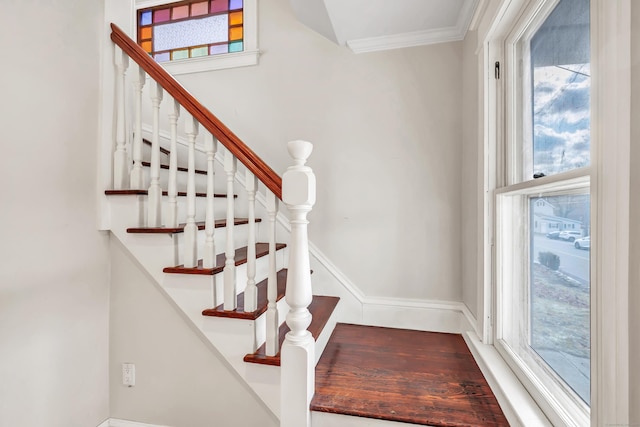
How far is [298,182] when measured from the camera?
3.95 ft

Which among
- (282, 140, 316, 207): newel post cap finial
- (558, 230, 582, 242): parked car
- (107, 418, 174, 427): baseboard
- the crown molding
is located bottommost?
(107, 418, 174, 427): baseboard

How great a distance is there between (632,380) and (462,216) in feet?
4.81

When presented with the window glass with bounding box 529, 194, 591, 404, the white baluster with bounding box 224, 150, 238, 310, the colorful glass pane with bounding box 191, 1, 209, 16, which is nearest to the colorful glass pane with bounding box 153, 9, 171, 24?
the colorful glass pane with bounding box 191, 1, 209, 16

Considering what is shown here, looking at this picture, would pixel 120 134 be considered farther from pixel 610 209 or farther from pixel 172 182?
pixel 610 209

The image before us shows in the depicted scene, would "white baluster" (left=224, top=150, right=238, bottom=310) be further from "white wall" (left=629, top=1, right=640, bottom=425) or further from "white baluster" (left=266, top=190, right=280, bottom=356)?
"white wall" (left=629, top=1, right=640, bottom=425)

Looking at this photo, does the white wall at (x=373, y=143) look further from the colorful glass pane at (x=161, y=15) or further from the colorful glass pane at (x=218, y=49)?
the colorful glass pane at (x=161, y=15)

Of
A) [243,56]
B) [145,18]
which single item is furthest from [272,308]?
[145,18]

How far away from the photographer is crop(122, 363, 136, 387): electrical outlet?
1572 millimetres

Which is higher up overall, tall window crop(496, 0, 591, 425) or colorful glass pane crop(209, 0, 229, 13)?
colorful glass pane crop(209, 0, 229, 13)

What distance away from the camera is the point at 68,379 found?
141cm

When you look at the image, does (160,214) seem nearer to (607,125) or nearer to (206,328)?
(206,328)

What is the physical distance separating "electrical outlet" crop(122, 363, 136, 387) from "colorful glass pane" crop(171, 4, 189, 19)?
260 centimetres

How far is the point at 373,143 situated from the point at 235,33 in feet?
4.66

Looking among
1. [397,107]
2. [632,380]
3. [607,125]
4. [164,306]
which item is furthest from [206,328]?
[397,107]
